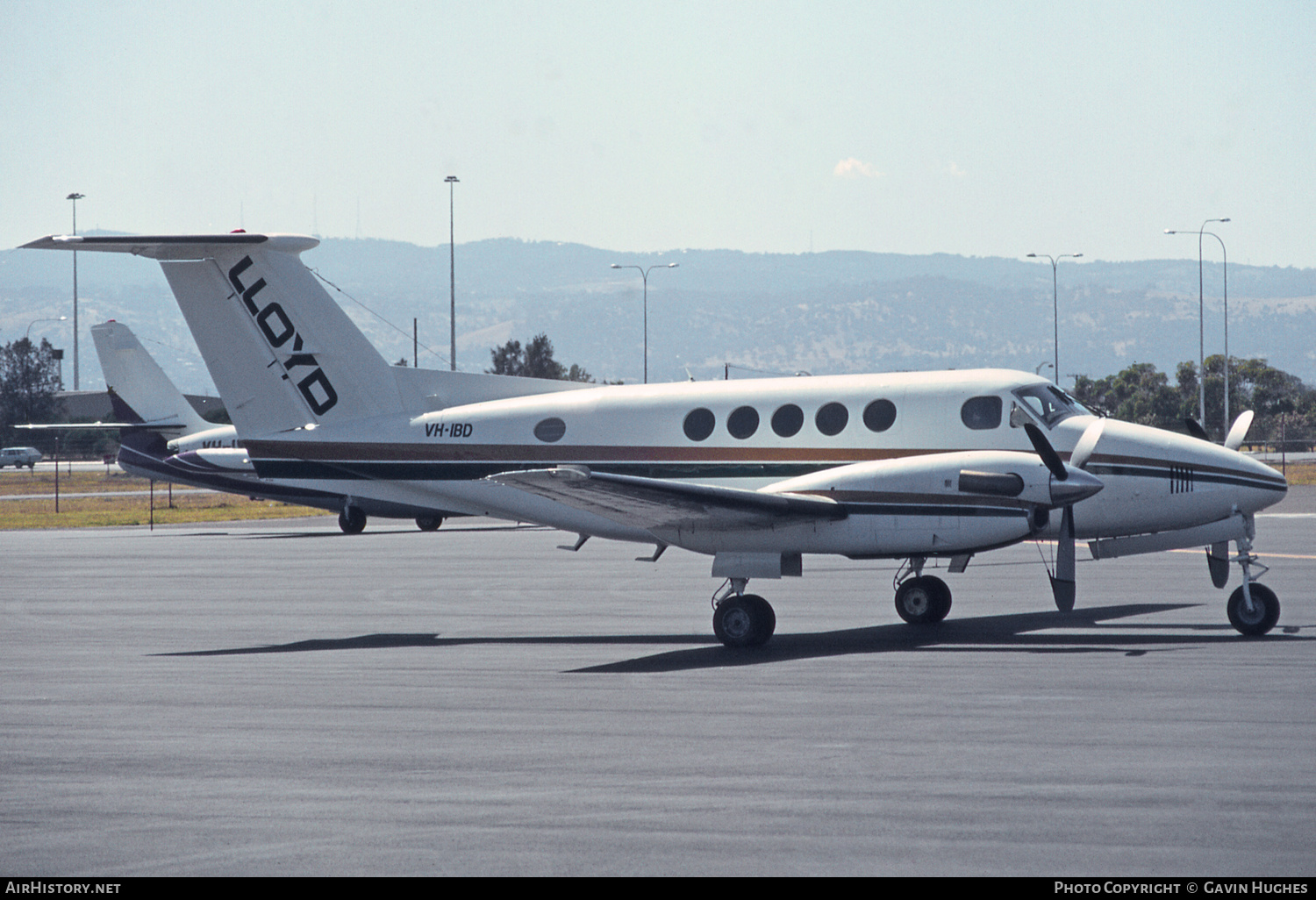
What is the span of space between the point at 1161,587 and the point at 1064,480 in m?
6.31

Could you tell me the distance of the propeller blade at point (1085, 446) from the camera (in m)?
14.9

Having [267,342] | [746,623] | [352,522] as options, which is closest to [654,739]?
[746,623]

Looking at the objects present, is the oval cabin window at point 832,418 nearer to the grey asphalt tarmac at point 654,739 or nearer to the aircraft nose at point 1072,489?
the grey asphalt tarmac at point 654,739

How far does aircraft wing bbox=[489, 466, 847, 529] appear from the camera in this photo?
13750 millimetres

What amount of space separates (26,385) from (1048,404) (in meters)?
118

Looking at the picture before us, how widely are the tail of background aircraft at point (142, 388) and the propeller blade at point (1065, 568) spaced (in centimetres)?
3264

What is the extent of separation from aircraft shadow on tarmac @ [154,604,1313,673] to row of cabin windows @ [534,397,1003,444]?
8.09 ft

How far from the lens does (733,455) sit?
16.8 m

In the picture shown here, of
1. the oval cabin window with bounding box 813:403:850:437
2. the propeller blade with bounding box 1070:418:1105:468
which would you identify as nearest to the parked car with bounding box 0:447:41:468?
the oval cabin window with bounding box 813:403:850:437

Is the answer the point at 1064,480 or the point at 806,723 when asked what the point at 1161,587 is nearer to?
the point at 1064,480

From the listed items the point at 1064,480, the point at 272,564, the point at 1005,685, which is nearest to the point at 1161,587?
the point at 1064,480

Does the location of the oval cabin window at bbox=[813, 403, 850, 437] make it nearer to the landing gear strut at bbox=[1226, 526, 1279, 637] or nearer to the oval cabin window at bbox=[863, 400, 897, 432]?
the oval cabin window at bbox=[863, 400, 897, 432]

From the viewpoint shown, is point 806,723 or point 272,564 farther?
point 272,564

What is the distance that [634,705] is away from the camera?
420 inches
